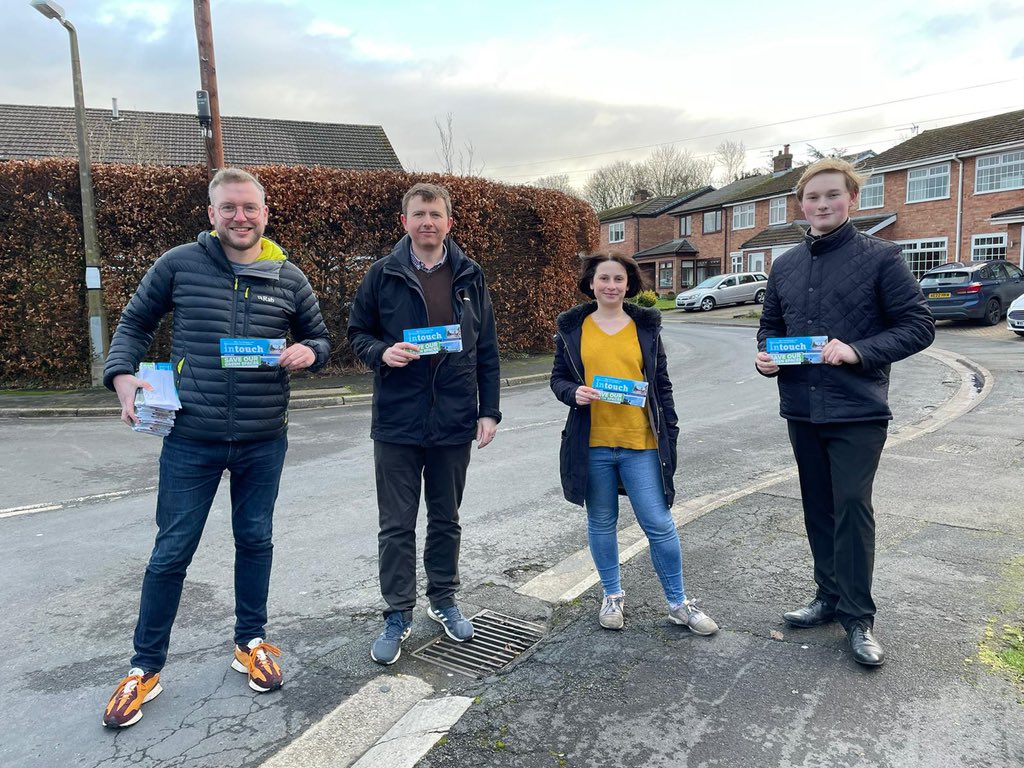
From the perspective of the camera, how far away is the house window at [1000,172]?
92.8ft

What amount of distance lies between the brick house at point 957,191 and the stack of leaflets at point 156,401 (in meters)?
29.2

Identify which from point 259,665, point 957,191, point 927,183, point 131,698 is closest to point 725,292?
point 927,183

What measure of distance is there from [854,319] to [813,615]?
1.44 meters

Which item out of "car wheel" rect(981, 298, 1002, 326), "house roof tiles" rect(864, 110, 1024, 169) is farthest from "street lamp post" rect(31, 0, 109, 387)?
"house roof tiles" rect(864, 110, 1024, 169)

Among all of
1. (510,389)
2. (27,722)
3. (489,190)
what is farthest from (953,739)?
(489,190)

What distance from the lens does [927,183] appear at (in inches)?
1266

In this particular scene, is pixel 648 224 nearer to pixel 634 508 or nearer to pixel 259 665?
pixel 634 508

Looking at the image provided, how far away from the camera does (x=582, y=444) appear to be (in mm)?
3520

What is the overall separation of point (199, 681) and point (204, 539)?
6.67 ft

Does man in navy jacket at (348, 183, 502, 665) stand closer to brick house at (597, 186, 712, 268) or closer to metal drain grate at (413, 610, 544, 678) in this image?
metal drain grate at (413, 610, 544, 678)

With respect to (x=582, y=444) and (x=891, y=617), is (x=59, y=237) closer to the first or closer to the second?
(x=582, y=444)

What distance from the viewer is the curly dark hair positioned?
354cm

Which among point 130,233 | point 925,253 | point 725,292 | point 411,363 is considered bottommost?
point 411,363

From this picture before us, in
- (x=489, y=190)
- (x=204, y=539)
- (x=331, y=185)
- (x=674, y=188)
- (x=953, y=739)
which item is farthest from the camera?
(x=674, y=188)
